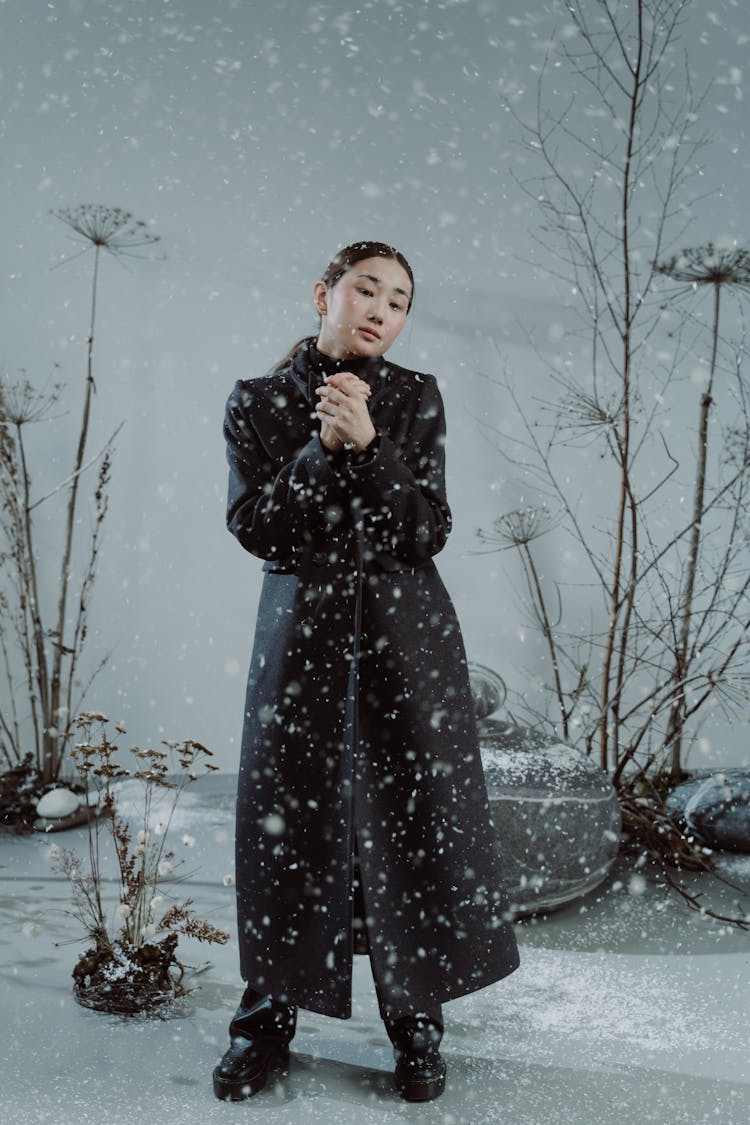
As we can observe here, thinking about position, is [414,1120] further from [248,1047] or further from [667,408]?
[667,408]

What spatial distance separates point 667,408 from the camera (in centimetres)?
384

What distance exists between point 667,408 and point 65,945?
2.64m

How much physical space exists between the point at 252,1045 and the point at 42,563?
2.87m

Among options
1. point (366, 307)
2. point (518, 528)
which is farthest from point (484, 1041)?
point (518, 528)

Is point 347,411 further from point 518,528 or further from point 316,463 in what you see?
point 518,528

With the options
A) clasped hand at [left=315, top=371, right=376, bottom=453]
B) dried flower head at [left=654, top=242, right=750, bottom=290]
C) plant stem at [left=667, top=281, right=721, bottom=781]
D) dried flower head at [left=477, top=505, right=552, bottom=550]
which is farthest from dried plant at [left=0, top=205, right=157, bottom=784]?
clasped hand at [left=315, top=371, right=376, bottom=453]

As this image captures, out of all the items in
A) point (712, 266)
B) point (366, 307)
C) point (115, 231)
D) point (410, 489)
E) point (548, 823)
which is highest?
point (115, 231)

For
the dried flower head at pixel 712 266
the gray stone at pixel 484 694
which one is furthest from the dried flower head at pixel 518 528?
the dried flower head at pixel 712 266

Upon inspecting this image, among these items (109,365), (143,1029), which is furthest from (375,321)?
(109,365)

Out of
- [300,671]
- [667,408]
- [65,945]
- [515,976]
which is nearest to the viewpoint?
[300,671]

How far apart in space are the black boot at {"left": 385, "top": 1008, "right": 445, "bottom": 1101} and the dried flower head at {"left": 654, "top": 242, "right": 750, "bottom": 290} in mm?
2446

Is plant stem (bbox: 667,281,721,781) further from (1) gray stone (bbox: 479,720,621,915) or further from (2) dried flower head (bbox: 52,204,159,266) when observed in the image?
(2) dried flower head (bbox: 52,204,159,266)

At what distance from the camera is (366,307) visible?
5.60 feet

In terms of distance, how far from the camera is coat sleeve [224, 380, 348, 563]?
5.36ft
